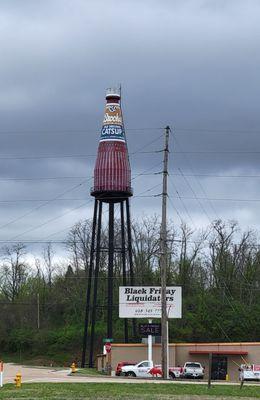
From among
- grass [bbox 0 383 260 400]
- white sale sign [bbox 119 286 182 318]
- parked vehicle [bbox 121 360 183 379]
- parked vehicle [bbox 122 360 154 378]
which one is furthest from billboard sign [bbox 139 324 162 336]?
grass [bbox 0 383 260 400]

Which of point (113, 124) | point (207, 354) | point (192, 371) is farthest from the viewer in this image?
point (113, 124)

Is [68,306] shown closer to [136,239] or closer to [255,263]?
[136,239]

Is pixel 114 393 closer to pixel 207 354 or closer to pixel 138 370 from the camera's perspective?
pixel 138 370

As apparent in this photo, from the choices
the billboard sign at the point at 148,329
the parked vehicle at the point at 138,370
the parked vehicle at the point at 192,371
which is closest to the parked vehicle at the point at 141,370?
the parked vehicle at the point at 138,370

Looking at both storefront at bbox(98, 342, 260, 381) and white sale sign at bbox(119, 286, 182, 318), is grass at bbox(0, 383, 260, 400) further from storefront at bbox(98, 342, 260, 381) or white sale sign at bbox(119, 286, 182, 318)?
storefront at bbox(98, 342, 260, 381)

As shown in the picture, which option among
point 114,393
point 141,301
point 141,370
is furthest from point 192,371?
point 114,393

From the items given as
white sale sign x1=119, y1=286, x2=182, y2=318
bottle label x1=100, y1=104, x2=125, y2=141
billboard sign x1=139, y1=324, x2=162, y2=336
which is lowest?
billboard sign x1=139, y1=324, x2=162, y2=336

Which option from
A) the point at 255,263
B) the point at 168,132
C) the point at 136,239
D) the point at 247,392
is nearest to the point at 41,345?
the point at 136,239

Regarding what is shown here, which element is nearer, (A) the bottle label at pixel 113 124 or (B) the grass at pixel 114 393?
(B) the grass at pixel 114 393

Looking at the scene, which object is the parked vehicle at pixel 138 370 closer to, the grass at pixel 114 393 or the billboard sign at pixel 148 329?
the billboard sign at pixel 148 329

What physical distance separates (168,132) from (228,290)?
4981cm

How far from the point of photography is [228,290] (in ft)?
307

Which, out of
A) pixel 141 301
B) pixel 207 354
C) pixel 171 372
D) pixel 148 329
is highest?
pixel 141 301

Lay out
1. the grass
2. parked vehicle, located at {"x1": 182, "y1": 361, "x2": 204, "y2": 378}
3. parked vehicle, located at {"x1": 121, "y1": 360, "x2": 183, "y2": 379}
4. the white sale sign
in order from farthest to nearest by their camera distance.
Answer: the white sale sign
parked vehicle, located at {"x1": 182, "y1": 361, "x2": 204, "y2": 378}
parked vehicle, located at {"x1": 121, "y1": 360, "x2": 183, "y2": 379}
the grass
